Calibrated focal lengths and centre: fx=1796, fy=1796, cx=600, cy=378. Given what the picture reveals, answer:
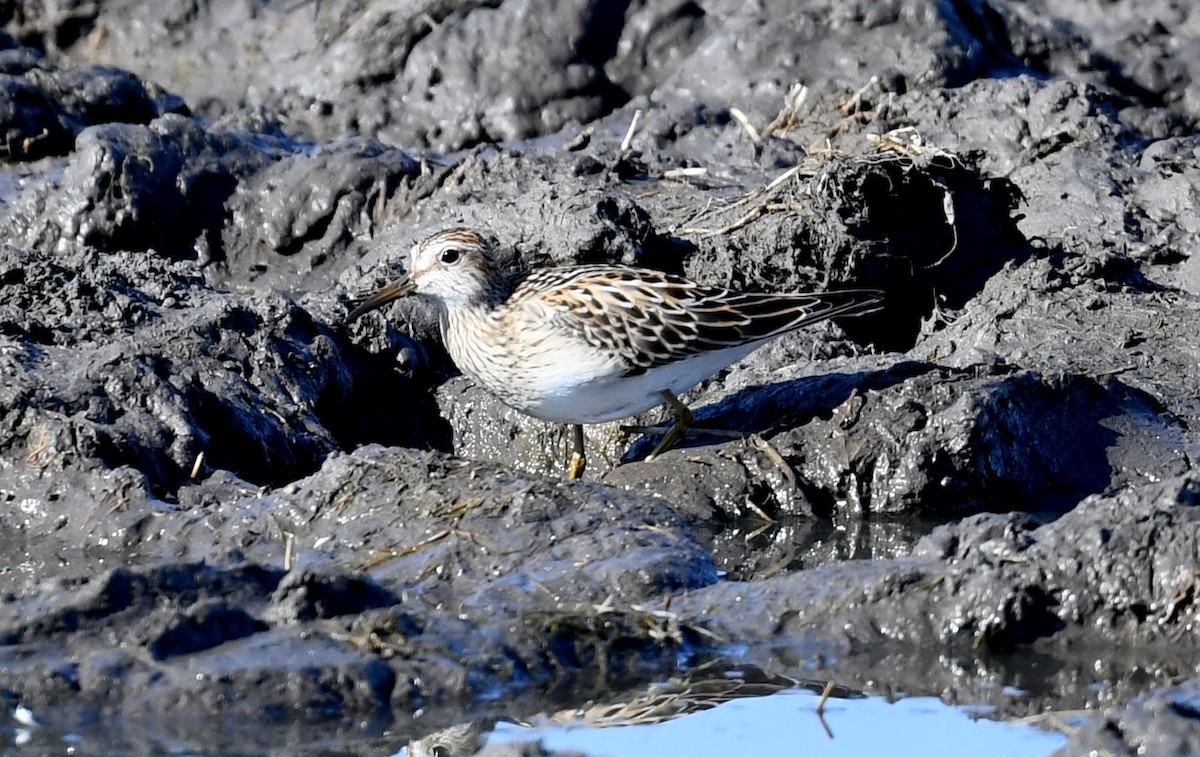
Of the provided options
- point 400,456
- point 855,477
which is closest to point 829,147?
point 855,477

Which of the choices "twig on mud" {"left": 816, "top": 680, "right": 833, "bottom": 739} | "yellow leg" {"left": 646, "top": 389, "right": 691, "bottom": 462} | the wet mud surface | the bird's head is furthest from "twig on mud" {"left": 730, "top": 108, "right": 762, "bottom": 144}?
"twig on mud" {"left": 816, "top": 680, "right": 833, "bottom": 739}

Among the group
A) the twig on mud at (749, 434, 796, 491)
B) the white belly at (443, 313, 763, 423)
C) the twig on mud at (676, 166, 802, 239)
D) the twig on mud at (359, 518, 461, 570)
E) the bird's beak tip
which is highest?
the bird's beak tip

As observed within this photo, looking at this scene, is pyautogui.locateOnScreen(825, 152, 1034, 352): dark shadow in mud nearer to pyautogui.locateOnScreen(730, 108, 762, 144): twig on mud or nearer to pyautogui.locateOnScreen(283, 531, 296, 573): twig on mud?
pyautogui.locateOnScreen(730, 108, 762, 144): twig on mud

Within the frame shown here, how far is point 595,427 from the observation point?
9.66 m

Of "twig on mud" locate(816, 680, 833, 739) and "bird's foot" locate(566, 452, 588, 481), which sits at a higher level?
"bird's foot" locate(566, 452, 588, 481)

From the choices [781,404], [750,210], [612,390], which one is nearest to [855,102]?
[750,210]

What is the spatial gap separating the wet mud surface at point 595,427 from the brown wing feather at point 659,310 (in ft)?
1.46

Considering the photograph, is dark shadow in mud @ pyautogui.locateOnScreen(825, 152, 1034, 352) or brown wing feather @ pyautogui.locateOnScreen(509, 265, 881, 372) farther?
dark shadow in mud @ pyautogui.locateOnScreen(825, 152, 1034, 352)

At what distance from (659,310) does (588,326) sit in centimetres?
38

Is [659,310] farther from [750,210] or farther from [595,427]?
[750,210]

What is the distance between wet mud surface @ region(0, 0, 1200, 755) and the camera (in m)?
6.28

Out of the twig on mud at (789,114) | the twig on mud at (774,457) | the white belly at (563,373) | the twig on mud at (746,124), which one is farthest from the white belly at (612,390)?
the twig on mud at (789,114)

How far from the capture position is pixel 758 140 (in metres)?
12.6

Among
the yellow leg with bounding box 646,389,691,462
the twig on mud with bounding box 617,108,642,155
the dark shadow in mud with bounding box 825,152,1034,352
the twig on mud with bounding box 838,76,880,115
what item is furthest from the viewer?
the twig on mud with bounding box 838,76,880,115
